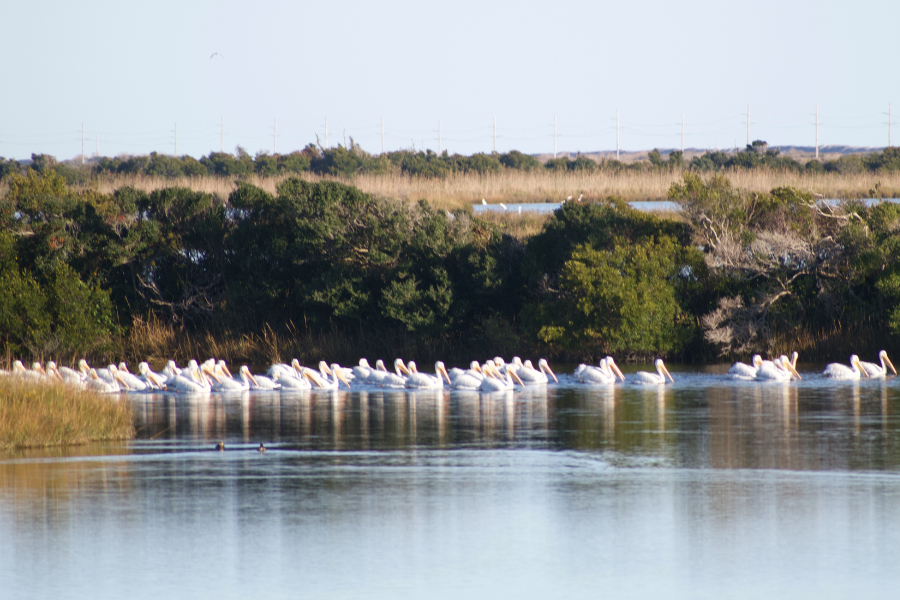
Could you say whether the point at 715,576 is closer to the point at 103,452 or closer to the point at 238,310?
the point at 103,452

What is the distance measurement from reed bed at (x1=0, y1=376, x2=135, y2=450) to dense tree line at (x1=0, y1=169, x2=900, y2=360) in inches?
481

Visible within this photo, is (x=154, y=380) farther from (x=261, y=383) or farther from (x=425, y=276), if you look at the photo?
(x=425, y=276)

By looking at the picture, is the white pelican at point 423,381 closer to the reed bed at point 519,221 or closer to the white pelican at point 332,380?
the white pelican at point 332,380

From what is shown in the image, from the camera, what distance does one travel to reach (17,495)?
10.8 metres

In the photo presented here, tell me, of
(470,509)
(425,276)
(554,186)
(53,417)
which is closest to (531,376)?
(425,276)

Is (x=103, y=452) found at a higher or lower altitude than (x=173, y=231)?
lower

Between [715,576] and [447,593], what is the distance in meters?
1.92

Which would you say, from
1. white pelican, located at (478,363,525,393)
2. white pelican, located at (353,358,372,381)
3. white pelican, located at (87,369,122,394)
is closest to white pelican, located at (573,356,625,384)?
white pelican, located at (478,363,525,393)

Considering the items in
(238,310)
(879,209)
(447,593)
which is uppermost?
(879,209)

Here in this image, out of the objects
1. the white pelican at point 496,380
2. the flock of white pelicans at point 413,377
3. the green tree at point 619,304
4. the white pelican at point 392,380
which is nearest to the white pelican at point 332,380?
the flock of white pelicans at point 413,377

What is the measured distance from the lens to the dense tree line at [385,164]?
185ft

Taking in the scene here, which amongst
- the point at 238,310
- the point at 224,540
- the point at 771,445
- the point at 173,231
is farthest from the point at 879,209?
the point at 224,540

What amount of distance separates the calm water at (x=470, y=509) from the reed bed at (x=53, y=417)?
→ 1.54 feet

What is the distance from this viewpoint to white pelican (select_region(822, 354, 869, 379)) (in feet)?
69.4
